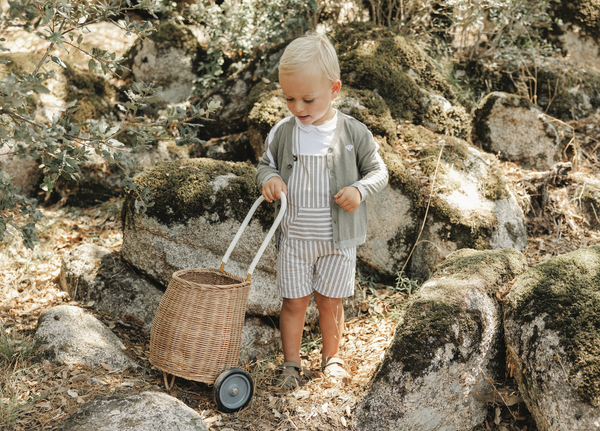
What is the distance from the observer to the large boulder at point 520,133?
5.46 meters

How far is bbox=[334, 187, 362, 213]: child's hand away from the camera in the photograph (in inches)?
118

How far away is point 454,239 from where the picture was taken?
4426 millimetres

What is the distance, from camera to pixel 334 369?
3.47 meters

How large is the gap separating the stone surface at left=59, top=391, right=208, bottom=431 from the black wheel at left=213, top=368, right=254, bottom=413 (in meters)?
0.19

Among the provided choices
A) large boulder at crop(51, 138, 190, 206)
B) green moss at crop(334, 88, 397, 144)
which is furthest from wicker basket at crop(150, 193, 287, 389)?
large boulder at crop(51, 138, 190, 206)

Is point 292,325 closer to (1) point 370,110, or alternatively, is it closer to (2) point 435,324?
(2) point 435,324

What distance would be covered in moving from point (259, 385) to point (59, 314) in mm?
1483

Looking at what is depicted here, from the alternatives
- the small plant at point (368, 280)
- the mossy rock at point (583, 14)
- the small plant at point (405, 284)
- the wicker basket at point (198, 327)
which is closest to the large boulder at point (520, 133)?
the small plant at point (405, 284)

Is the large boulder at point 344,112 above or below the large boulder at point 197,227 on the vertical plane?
above

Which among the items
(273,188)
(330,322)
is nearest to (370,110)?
(273,188)

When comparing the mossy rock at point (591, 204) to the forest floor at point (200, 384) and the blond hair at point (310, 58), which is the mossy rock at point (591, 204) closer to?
the forest floor at point (200, 384)

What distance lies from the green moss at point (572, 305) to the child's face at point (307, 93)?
5.29 feet

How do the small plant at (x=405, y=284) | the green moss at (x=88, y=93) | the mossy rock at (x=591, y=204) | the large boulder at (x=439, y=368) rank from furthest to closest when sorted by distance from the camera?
the green moss at (x=88, y=93) < the mossy rock at (x=591, y=204) < the small plant at (x=405, y=284) < the large boulder at (x=439, y=368)

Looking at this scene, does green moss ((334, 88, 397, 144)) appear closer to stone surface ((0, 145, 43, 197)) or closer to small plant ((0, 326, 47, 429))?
small plant ((0, 326, 47, 429))
